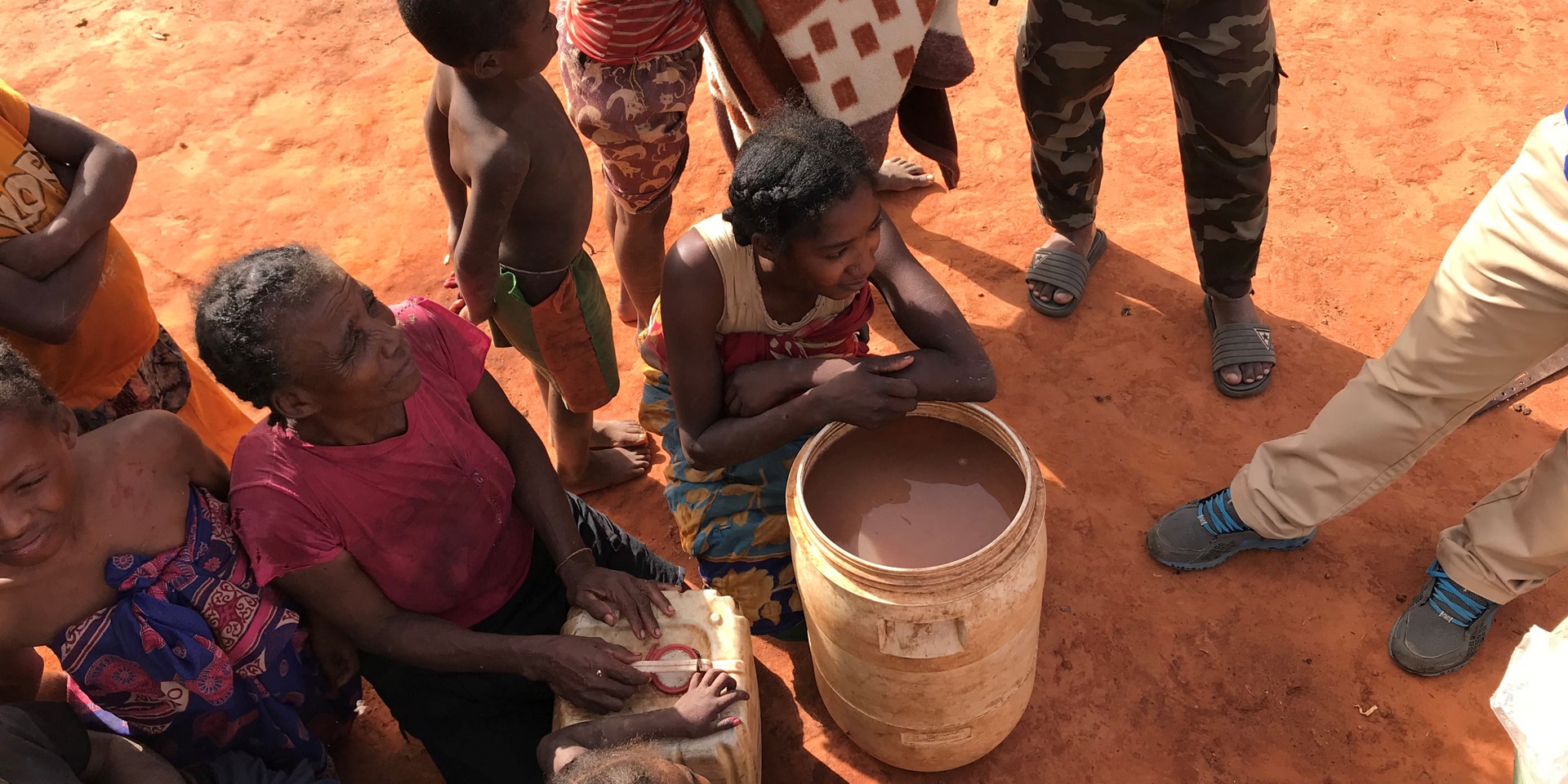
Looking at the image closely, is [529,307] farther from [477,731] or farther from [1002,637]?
[1002,637]

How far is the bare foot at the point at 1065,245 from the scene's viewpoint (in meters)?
3.79

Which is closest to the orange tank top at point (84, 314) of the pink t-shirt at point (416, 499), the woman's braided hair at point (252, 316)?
the pink t-shirt at point (416, 499)

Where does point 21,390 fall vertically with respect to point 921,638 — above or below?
above

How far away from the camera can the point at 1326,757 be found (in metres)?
2.63

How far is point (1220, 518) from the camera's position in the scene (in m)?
2.93

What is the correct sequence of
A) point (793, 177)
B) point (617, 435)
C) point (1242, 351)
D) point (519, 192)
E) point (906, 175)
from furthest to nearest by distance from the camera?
point (906, 175) < point (617, 435) < point (1242, 351) < point (519, 192) < point (793, 177)

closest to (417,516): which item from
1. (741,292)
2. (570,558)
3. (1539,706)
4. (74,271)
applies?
(570,558)

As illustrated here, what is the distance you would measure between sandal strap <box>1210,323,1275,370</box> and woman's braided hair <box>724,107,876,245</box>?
1.81m

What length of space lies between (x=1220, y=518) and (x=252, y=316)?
8.06 ft

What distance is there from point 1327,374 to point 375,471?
2982 millimetres

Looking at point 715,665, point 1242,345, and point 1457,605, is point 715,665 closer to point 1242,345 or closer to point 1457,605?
point 1457,605

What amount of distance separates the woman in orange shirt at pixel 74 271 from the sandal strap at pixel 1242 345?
124 inches

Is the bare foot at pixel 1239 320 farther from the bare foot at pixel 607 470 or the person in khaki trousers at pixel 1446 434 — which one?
the bare foot at pixel 607 470

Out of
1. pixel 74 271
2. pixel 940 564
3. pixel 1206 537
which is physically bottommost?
pixel 1206 537
